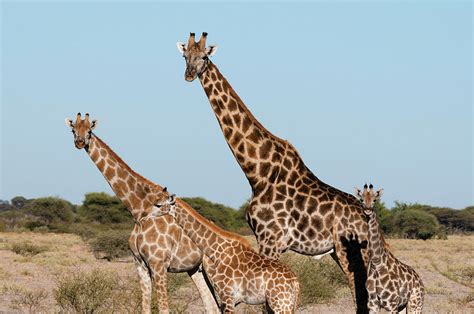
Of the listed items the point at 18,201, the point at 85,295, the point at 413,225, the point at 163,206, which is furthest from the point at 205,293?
the point at 18,201

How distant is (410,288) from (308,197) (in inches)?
60.1

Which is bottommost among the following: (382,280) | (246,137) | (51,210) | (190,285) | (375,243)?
(190,285)

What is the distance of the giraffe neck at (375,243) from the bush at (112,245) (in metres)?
22.1

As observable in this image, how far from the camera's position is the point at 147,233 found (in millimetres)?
11258

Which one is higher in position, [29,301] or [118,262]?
[118,262]

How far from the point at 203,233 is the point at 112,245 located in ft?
70.8

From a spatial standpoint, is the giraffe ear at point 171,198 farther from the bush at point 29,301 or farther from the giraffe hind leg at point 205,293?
the bush at point 29,301

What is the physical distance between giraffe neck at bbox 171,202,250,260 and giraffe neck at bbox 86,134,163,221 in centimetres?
73

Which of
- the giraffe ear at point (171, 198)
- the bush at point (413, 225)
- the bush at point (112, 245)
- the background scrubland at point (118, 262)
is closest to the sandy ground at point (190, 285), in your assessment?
the background scrubland at point (118, 262)

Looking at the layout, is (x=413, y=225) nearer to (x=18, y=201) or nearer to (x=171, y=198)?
(x=171, y=198)

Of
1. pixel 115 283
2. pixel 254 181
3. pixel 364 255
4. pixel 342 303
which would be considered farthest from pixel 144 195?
pixel 342 303

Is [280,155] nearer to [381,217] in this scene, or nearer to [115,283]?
[115,283]

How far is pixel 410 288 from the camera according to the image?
10.2 metres

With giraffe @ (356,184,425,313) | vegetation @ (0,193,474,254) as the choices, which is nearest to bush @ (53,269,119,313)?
giraffe @ (356,184,425,313)
